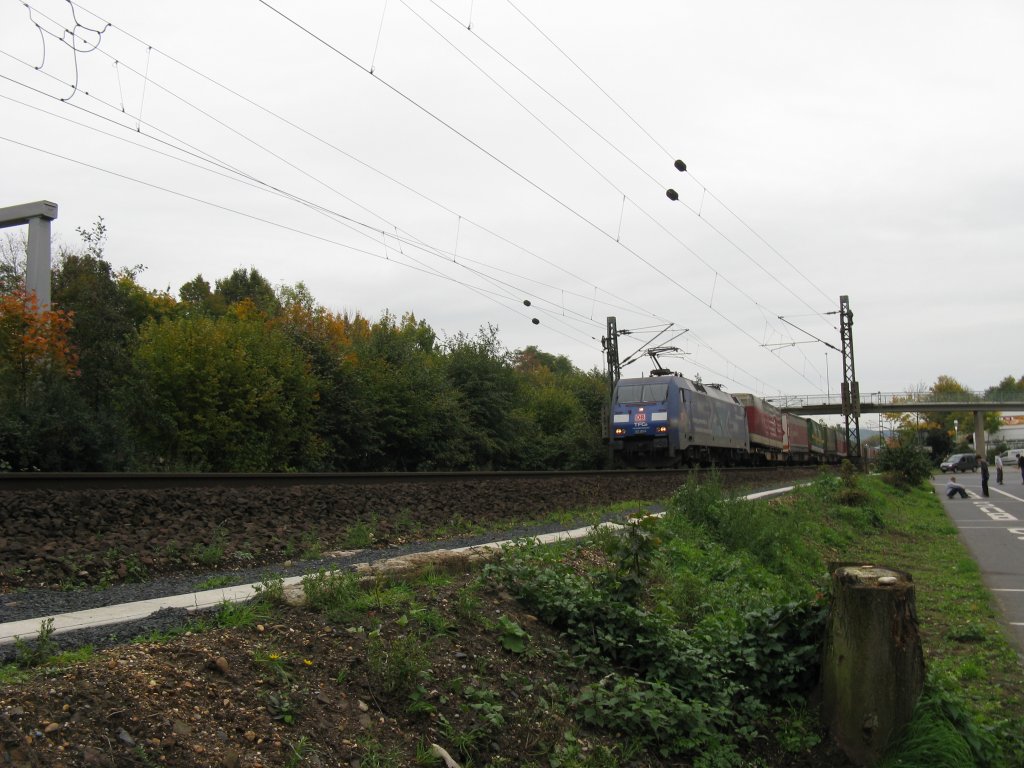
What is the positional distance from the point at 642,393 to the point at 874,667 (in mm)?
24099

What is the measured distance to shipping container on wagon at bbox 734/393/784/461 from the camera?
38812mm

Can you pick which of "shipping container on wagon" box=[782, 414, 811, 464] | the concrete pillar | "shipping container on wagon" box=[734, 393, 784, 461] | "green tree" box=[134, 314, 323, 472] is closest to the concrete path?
the concrete pillar

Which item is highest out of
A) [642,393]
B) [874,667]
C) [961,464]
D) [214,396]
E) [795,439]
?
[642,393]

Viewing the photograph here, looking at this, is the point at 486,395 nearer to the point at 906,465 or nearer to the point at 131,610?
the point at 906,465

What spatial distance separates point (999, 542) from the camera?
1606 centimetres

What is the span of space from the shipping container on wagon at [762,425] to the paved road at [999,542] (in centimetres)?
907

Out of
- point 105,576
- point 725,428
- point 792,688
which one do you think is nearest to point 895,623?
point 792,688

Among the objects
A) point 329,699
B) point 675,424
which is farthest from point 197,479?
point 675,424

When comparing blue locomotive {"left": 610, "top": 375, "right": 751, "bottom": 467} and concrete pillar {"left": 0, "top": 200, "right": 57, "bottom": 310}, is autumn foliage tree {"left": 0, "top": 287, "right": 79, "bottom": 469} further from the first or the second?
blue locomotive {"left": 610, "top": 375, "right": 751, "bottom": 467}

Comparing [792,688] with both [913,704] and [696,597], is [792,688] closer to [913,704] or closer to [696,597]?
[913,704]

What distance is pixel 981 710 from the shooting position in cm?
588

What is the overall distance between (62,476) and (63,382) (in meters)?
6.01

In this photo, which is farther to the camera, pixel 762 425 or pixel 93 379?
pixel 762 425

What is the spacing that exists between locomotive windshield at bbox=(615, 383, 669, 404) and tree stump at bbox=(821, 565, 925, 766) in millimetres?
23183
